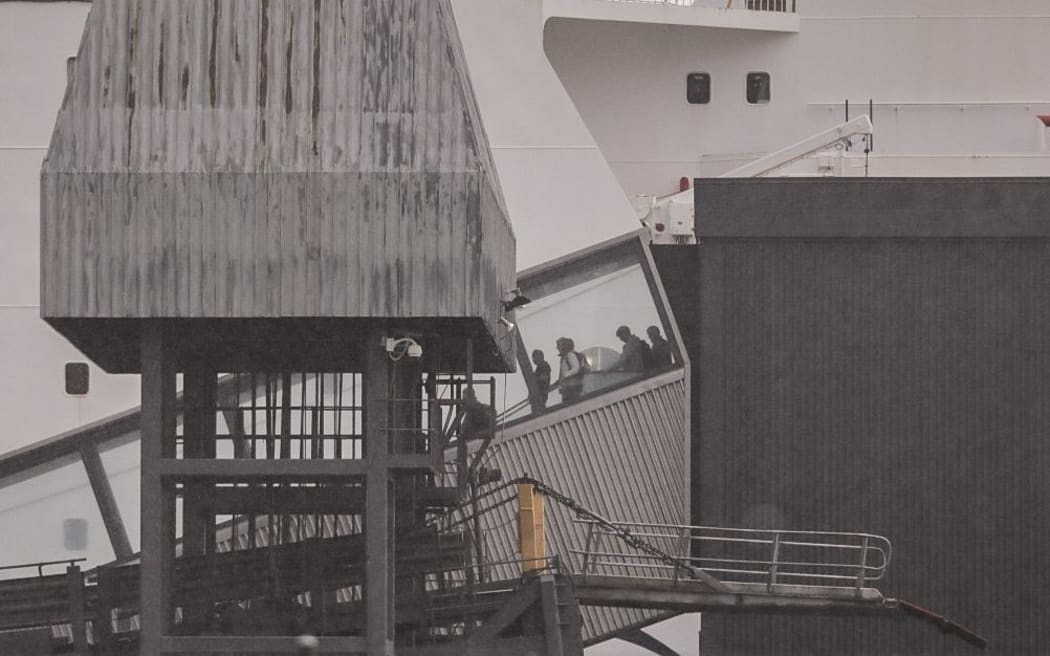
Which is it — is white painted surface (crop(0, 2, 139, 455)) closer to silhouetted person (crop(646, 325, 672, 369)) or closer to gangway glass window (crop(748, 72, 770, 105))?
silhouetted person (crop(646, 325, 672, 369))

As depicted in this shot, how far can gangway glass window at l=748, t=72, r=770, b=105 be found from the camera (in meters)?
32.2

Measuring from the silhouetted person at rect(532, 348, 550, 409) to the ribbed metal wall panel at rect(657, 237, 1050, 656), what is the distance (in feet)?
7.06

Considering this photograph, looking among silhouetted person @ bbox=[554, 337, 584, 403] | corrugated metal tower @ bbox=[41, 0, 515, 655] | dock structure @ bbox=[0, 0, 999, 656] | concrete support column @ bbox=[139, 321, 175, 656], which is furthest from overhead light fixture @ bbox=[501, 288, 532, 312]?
silhouetted person @ bbox=[554, 337, 584, 403]

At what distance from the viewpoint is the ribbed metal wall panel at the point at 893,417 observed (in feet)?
86.9

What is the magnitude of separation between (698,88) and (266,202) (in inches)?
546

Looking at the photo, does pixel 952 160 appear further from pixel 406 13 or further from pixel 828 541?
pixel 406 13

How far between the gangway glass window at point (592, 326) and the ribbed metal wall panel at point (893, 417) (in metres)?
0.88

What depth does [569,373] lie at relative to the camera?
27.1 m

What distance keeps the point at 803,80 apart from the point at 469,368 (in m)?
12.9

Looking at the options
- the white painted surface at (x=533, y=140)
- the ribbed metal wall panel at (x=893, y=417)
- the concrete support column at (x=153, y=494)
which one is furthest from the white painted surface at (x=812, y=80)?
the concrete support column at (x=153, y=494)

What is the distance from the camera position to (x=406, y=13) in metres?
20.2

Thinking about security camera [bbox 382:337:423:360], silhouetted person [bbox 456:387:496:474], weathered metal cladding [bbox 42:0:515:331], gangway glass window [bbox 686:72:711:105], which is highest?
gangway glass window [bbox 686:72:711:105]

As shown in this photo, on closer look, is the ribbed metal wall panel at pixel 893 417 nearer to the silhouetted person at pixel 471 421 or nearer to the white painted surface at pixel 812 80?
the silhouetted person at pixel 471 421

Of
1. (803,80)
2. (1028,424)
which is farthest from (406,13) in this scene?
(803,80)
